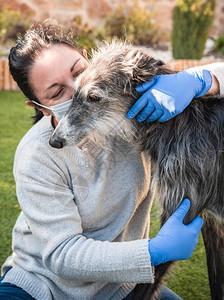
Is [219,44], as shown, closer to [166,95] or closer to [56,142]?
[166,95]

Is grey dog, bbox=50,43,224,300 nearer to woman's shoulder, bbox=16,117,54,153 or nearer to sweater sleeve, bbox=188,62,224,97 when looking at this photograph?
sweater sleeve, bbox=188,62,224,97

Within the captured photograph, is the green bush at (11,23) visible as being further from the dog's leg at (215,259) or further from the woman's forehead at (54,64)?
the dog's leg at (215,259)

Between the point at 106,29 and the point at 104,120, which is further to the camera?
the point at 106,29

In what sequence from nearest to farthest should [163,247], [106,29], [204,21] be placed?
[163,247] → [204,21] → [106,29]

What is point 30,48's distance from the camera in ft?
6.55

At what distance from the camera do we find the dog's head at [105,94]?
180 cm

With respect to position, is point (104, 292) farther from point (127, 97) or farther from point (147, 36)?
point (147, 36)

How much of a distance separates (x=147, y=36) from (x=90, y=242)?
9.01 metres

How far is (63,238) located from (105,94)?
2.32 ft

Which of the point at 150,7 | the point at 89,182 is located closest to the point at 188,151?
the point at 89,182

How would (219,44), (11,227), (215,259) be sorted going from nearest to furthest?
(215,259)
(11,227)
(219,44)

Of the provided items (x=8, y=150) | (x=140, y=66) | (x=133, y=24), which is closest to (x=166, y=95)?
(x=140, y=66)

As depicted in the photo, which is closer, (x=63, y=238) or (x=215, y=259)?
(x=63, y=238)

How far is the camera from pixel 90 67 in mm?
1858
